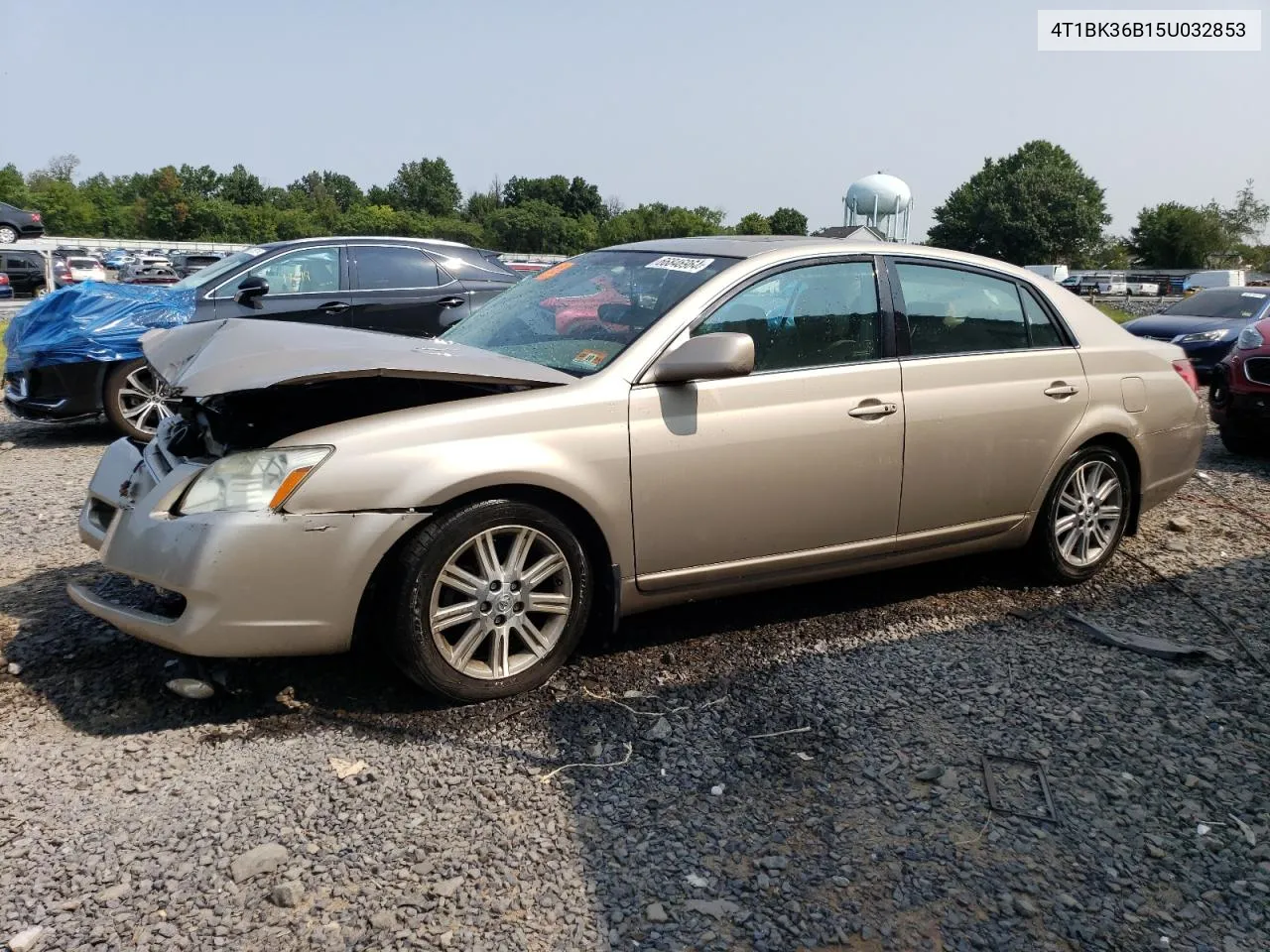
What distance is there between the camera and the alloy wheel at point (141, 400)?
8.03 m

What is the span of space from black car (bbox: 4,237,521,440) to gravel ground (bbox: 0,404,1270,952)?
157 inches

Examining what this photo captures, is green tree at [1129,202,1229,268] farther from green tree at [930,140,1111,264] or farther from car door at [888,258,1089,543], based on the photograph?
car door at [888,258,1089,543]

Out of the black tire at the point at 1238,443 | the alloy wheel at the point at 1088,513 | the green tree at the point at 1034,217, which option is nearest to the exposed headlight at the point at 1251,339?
the black tire at the point at 1238,443

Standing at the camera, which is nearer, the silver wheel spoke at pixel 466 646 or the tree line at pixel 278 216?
the silver wheel spoke at pixel 466 646

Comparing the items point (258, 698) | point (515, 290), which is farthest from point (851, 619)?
point (258, 698)

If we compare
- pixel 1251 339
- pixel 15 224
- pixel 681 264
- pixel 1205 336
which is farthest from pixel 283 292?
pixel 15 224

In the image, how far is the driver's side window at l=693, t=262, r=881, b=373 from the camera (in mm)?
4012

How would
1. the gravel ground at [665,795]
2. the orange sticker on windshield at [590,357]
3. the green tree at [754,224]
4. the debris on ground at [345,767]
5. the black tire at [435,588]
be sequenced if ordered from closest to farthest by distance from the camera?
1. the gravel ground at [665,795]
2. the debris on ground at [345,767]
3. the black tire at [435,588]
4. the orange sticker on windshield at [590,357]
5. the green tree at [754,224]

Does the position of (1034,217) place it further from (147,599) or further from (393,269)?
(147,599)

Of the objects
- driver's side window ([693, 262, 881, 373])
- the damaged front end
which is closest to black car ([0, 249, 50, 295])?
the damaged front end

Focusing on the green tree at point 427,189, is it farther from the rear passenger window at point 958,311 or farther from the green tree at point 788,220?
the rear passenger window at point 958,311

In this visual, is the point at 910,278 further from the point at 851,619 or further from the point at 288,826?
the point at 288,826

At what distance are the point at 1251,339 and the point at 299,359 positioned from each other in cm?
815

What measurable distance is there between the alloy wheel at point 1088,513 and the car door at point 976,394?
280 millimetres
